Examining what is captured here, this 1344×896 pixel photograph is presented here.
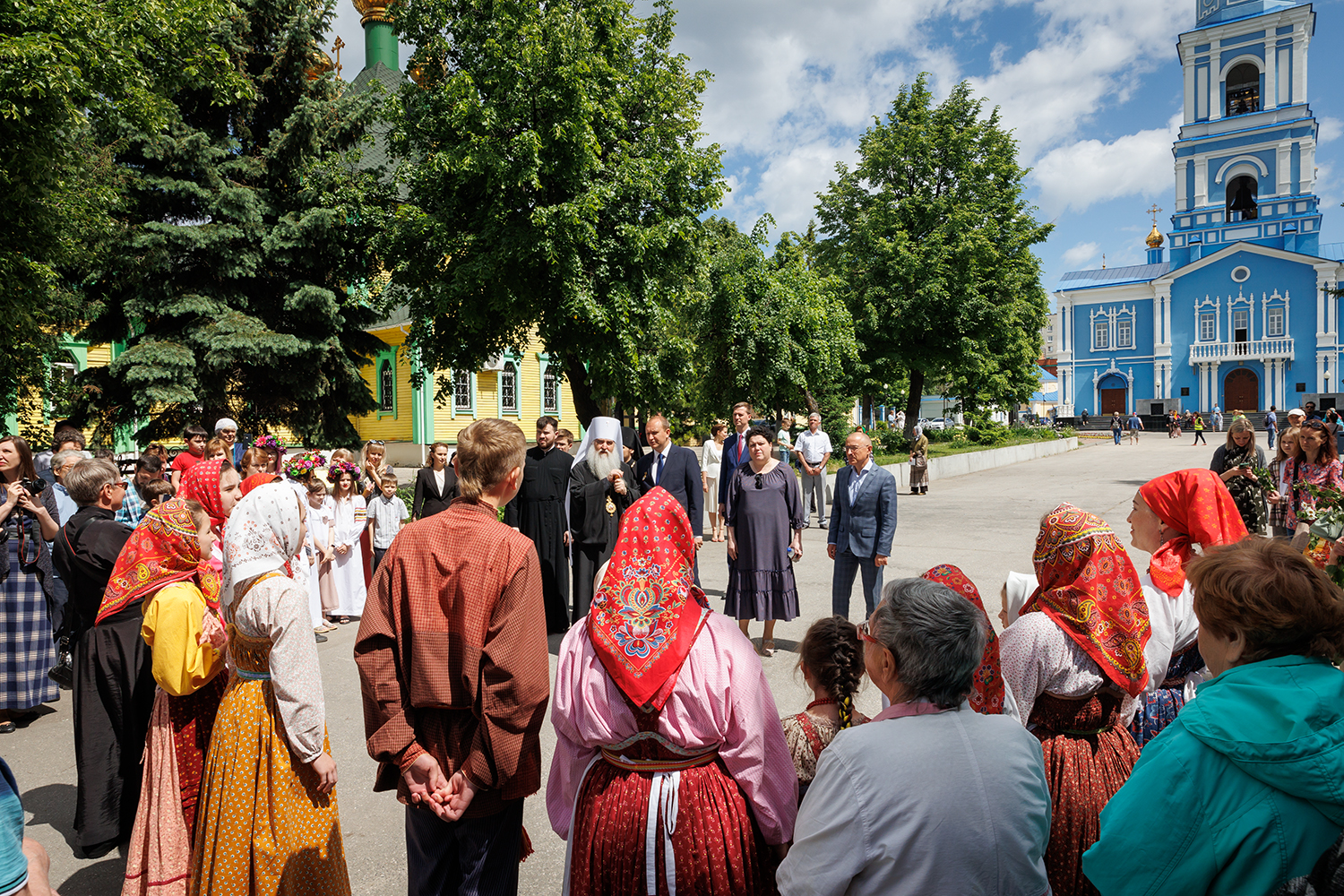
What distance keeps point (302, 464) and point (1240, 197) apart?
69.3m

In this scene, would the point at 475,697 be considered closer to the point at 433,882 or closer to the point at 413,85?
the point at 433,882

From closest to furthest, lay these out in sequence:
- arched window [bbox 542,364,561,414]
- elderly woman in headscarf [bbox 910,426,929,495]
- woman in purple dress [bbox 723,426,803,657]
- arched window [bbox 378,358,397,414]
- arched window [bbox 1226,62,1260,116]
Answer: woman in purple dress [bbox 723,426,803,657] → elderly woman in headscarf [bbox 910,426,929,495] → arched window [bbox 378,358,397,414] → arched window [bbox 542,364,561,414] → arched window [bbox 1226,62,1260,116]

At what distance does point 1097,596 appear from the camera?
2.59 m

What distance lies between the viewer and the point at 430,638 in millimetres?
2330

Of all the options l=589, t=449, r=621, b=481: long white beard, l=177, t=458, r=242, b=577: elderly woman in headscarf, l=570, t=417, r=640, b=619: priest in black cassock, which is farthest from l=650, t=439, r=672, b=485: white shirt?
l=177, t=458, r=242, b=577: elderly woman in headscarf

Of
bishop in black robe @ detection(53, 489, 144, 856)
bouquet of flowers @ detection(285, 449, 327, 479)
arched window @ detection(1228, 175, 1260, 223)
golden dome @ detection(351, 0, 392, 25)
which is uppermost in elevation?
golden dome @ detection(351, 0, 392, 25)

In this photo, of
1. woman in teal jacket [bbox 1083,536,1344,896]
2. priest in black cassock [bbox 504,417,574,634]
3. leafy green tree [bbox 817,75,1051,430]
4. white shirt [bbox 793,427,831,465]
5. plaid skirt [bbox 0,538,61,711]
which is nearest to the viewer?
woman in teal jacket [bbox 1083,536,1344,896]

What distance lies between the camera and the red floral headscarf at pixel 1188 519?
3160mm

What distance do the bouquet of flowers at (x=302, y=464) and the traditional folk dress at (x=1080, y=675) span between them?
22.4 ft

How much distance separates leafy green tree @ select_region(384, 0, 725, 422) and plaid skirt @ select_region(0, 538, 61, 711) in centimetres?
1044

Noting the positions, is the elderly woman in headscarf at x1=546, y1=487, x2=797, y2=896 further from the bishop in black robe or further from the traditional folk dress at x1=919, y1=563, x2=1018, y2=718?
the bishop in black robe

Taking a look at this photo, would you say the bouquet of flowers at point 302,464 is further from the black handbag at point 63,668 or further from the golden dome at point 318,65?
the golden dome at point 318,65

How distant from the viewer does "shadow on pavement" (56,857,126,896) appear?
342 centimetres

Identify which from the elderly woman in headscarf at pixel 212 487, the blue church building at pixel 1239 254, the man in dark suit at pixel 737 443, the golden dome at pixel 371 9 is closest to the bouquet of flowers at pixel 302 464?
the elderly woman in headscarf at pixel 212 487
